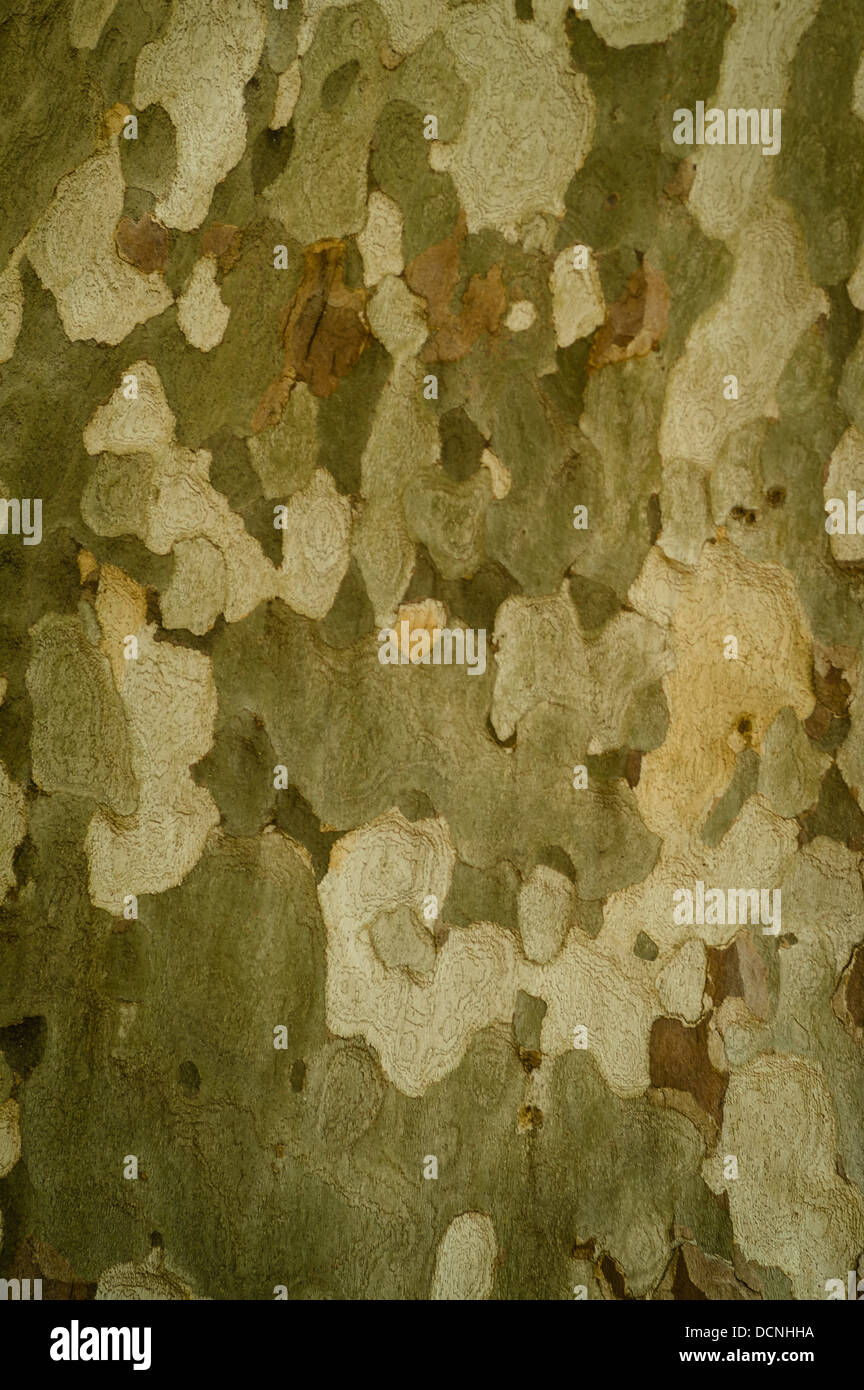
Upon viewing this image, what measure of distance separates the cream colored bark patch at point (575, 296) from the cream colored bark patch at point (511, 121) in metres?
0.06

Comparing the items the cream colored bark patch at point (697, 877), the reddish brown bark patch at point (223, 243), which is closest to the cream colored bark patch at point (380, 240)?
→ the reddish brown bark patch at point (223, 243)

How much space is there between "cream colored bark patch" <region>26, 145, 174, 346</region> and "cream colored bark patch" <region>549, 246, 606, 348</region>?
453 mm

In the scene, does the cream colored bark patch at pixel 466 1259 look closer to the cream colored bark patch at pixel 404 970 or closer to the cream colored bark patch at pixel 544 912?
the cream colored bark patch at pixel 404 970

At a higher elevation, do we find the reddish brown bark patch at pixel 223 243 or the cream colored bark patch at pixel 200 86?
the cream colored bark patch at pixel 200 86

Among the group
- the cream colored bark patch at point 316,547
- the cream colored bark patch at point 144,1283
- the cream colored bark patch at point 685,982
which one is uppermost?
the cream colored bark patch at point 316,547

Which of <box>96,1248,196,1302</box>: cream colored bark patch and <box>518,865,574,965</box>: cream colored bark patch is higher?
<box>518,865,574,965</box>: cream colored bark patch

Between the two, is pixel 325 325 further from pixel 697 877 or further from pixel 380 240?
pixel 697 877

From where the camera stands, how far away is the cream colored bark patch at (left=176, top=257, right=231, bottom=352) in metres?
1.18

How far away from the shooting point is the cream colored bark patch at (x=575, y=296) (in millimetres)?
1162

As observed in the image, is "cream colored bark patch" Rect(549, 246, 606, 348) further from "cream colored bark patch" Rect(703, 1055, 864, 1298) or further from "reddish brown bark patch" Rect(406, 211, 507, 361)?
"cream colored bark patch" Rect(703, 1055, 864, 1298)

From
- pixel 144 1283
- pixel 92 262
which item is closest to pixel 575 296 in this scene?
pixel 92 262

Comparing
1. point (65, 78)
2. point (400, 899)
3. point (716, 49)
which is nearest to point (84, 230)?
point (65, 78)

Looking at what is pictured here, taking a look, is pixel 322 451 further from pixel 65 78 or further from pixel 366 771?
pixel 65 78

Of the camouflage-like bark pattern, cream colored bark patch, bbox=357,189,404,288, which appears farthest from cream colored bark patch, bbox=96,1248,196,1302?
cream colored bark patch, bbox=357,189,404,288
